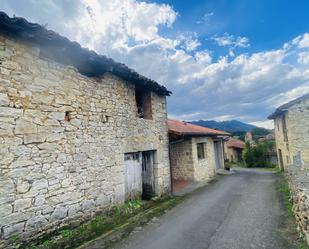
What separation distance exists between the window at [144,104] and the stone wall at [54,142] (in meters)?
1.56

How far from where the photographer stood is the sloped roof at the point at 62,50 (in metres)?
4.26

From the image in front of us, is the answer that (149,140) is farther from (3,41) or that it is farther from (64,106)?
(3,41)

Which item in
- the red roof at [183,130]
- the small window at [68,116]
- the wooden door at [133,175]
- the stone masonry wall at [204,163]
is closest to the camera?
the small window at [68,116]

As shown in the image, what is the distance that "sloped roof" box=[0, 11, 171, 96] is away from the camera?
4258 mm

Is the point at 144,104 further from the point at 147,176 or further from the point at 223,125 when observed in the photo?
the point at 223,125

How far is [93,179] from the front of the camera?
594 centimetres

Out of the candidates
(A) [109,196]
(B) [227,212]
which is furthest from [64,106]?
(B) [227,212]

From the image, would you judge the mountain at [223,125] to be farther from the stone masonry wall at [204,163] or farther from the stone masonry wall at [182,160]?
the stone masonry wall at [182,160]

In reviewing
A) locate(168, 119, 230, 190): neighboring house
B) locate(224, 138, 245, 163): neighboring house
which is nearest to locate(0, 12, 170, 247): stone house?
locate(168, 119, 230, 190): neighboring house

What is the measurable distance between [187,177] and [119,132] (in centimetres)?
719

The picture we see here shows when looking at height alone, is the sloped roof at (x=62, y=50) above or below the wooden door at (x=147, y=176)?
above

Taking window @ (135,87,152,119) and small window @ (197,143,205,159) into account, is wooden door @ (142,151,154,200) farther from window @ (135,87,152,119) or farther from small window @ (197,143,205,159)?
small window @ (197,143,205,159)

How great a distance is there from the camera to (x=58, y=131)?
5.16 meters

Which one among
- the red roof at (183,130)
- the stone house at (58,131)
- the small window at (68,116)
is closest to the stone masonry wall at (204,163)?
the red roof at (183,130)
